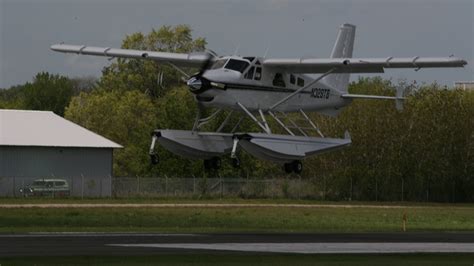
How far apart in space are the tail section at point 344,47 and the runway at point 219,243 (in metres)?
13.2

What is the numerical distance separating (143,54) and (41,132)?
2737cm

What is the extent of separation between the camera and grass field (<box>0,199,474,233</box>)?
4769 cm

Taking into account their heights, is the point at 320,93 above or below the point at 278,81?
below

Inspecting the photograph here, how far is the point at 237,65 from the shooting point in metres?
48.9

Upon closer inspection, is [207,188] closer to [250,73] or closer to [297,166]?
[250,73]

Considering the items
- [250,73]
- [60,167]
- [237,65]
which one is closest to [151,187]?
[60,167]

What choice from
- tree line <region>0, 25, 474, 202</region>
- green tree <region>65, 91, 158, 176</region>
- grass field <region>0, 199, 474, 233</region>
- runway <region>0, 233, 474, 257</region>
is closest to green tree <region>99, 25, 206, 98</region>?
green tree <region>65, 91, 158, 176</region>

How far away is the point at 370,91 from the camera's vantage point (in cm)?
9681

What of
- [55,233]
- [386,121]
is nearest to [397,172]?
[386,121]

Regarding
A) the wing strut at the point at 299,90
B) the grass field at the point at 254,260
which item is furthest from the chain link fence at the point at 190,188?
the grass field at the point at 254,260

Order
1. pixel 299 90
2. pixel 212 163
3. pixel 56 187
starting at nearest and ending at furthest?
pixel 212 163 < pixel 299 90 < pixel 56 187

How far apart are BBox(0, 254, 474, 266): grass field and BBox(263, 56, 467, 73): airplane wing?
17.1 m

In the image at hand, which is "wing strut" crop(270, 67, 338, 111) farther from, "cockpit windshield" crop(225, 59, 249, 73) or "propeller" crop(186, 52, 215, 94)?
"propeller" crop(186, 52, 215, 94)

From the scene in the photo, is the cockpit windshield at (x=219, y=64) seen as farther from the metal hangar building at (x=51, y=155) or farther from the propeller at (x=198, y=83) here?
the metal hangar building at (x=51, y=155)
